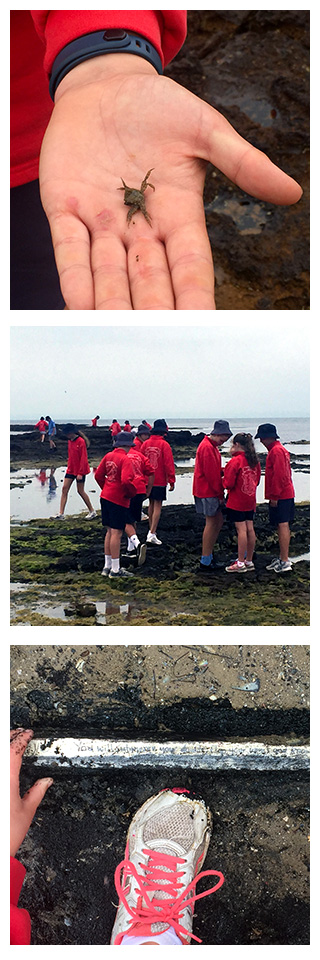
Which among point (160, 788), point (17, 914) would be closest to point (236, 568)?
point (160, 788)

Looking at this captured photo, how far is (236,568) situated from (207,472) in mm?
150

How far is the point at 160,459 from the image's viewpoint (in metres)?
0.92

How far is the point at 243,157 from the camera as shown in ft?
2.62

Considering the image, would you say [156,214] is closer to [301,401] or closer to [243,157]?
[243,157]

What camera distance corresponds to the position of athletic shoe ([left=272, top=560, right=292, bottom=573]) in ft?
3.03

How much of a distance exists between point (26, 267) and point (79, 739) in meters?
0.83

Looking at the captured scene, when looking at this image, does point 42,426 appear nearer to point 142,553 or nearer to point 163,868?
point 142,553

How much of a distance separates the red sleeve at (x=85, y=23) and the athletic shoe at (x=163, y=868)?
3.76ft

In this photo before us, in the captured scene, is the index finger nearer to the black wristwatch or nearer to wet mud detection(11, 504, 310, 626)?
wet mud detection(11, 504, 310, 626)

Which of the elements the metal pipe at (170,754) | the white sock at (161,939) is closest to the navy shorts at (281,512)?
the metal pipe at (170,754)

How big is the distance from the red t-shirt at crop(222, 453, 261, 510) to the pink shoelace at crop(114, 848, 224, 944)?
56cm

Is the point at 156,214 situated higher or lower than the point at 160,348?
higher

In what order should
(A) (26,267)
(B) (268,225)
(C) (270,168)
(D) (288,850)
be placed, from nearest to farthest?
1. (C) (270,168)
2. (D) (288,850)
3. (A) (26,267)
4. (B) (268,225)

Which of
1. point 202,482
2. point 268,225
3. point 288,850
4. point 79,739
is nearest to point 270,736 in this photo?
point 288,850
